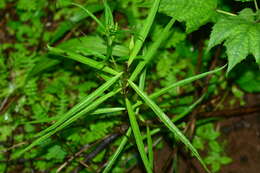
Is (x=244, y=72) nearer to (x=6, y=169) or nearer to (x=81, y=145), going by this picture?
(x=81, y=145)

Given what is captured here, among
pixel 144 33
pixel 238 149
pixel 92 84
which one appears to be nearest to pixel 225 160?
pixel 238 149

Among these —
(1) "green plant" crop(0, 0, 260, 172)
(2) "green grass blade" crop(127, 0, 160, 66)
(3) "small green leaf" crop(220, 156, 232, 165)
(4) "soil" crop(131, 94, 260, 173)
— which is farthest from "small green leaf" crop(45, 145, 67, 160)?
(3) "small green leaf" crop(220, 156, 232, 165)

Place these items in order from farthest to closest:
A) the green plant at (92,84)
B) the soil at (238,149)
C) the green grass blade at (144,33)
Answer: the soil at (238,149)
the green plant at (92,84)
the green grass blade at (144,33)

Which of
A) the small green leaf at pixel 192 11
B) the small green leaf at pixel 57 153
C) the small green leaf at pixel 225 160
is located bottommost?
the small green leaf at pixel 225 160

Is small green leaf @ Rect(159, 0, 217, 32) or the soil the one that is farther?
the soil

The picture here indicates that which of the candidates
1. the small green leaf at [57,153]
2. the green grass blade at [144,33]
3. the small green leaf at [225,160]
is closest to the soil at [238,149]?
Result: the small green leaf at [225,160]

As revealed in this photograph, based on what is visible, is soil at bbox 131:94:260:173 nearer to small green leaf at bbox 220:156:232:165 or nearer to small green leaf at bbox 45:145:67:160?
small green leaf at bbox 220:156:232:165

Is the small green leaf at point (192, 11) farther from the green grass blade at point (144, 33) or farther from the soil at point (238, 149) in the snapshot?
the soil at point (238, 149)

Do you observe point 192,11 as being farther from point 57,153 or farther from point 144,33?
point 57,153

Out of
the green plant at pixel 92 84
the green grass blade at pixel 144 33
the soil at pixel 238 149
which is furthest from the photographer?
the soil at pixel 238 149
